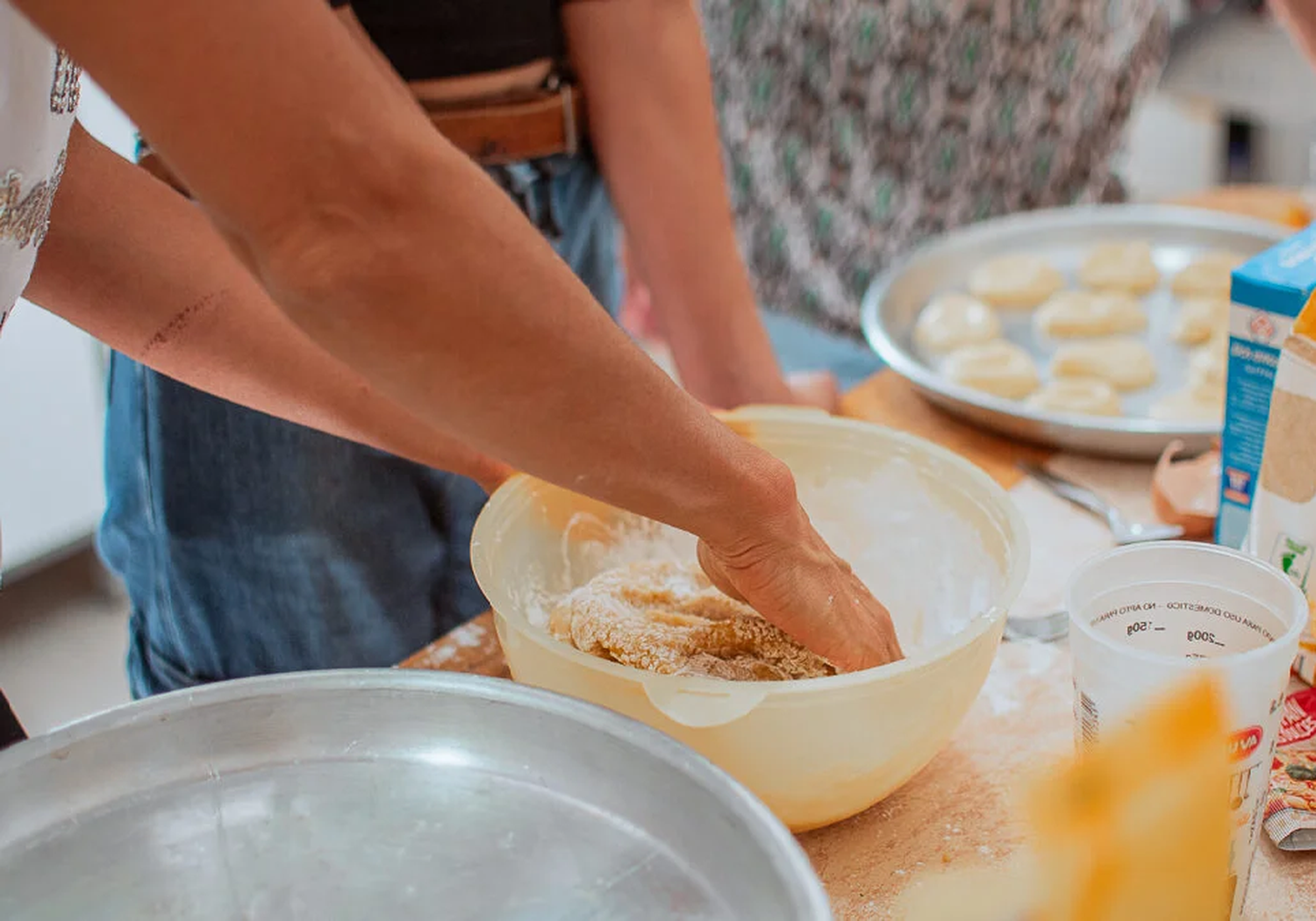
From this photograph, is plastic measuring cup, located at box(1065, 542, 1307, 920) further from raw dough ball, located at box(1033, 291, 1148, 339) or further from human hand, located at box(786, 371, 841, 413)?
raw dough ball, located at box(1033, 291, 1148, 339)

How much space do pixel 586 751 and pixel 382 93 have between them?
35 cm

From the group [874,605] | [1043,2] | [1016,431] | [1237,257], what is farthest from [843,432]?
[1043,2]

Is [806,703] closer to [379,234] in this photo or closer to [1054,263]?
[379,234]

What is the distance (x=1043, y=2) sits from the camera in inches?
73.3

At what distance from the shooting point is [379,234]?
20.6 inches

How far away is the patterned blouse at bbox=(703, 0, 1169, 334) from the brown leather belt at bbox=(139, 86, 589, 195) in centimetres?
79

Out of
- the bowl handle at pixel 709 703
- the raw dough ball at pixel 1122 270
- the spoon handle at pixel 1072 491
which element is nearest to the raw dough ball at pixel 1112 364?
the raw dough ball at pixel 1122 270

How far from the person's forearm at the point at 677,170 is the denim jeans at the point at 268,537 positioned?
82 millimetres

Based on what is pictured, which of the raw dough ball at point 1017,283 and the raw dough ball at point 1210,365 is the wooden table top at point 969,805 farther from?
the raw dough ball at point 1017,283

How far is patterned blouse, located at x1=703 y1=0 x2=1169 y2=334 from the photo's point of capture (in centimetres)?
190

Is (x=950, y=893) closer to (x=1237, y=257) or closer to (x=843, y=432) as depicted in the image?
(x=843, y=432)

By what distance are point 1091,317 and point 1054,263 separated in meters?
0.20

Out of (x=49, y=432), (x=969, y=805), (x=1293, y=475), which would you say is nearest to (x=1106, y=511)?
(x=1293, y=475)

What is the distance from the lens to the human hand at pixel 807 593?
734 mm
